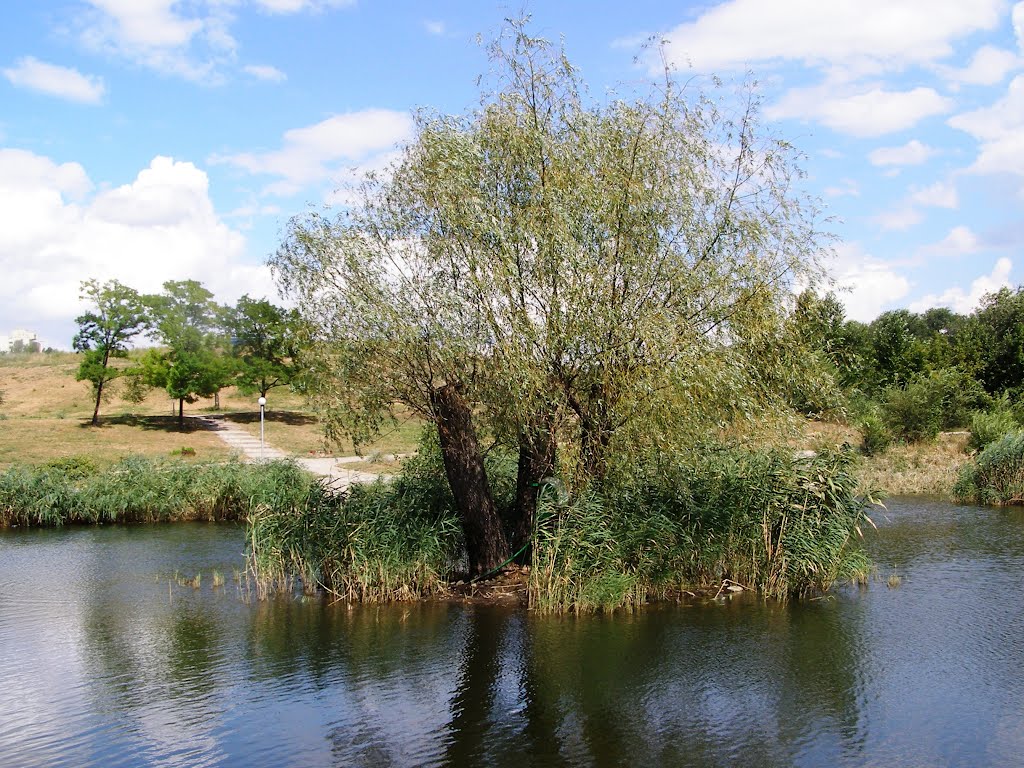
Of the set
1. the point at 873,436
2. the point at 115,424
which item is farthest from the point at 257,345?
the point at 873,436

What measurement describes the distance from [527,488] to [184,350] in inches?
1448

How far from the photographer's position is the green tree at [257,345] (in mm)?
50344

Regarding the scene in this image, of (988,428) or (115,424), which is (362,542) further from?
(115,424)

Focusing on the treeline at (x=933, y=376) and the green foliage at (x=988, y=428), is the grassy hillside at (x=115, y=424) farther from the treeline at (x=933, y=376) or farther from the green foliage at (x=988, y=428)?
the green foliage at (x=988, y=428)

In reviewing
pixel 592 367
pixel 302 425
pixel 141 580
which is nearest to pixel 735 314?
pixel 592 367

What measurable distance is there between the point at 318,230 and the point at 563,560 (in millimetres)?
6732

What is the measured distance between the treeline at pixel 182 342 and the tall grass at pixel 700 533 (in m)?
32.1

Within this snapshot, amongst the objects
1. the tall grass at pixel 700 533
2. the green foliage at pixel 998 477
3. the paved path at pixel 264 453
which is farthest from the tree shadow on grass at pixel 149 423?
the tall grass at pixel 700 533

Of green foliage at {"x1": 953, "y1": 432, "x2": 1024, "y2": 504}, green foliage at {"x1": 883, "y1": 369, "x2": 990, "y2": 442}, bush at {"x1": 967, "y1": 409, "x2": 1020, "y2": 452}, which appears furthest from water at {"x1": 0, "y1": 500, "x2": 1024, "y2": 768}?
green foliage at {"x1": 883, "y1": 369, "x2": 990, "y2": 442}

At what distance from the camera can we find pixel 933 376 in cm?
3931

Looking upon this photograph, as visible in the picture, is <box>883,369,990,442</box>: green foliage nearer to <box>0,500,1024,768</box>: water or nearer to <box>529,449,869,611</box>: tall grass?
<box>0,500,1024,768</box>: water

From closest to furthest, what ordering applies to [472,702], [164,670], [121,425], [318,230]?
[472,702] < [164,670] < [318,230] < [121,425]

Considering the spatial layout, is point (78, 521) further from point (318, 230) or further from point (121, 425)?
point (121, 425)

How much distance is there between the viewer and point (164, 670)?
11453mm
